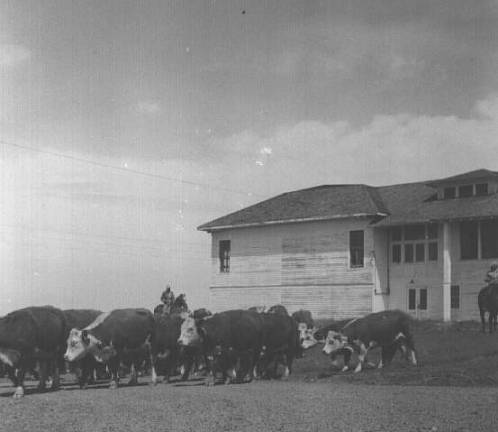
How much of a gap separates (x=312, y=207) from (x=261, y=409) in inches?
1067

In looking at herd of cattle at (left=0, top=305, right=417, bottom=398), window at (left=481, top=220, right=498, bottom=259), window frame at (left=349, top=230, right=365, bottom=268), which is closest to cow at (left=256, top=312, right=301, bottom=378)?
herd of cattle at (left=0, top=305, right=417, bottom=398)

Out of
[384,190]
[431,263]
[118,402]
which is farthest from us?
[384,190]

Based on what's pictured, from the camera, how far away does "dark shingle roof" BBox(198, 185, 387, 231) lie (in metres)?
38.1

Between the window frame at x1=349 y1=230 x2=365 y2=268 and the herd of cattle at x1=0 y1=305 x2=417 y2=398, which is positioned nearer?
the herd of cattle at x1=0 y1=305 x2=417 y2=398

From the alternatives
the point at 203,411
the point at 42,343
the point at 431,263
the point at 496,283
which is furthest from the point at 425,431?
the point at 431,263

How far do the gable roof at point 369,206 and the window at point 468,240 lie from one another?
74 cm

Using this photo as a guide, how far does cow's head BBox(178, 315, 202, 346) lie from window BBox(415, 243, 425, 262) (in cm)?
1806

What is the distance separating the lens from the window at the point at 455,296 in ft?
113

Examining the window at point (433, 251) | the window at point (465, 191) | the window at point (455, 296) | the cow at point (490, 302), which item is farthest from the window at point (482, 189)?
the cow at point (490, 302)

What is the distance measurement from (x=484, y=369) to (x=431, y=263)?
1651cm

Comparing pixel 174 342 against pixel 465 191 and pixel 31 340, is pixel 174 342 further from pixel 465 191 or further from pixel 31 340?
pixel 465 191

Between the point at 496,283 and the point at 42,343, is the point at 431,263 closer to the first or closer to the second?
the point at 496,283

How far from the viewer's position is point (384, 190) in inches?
1641

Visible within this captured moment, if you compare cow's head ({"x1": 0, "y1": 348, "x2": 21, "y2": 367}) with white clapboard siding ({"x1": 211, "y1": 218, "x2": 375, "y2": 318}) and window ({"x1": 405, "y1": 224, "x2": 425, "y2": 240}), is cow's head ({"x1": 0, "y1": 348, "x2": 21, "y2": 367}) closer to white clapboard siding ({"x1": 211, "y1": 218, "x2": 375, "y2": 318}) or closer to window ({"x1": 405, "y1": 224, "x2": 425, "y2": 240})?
→ white clapboard siding ({"x1": 211, "y1": 218, "x2": 375, "y2": 318})
